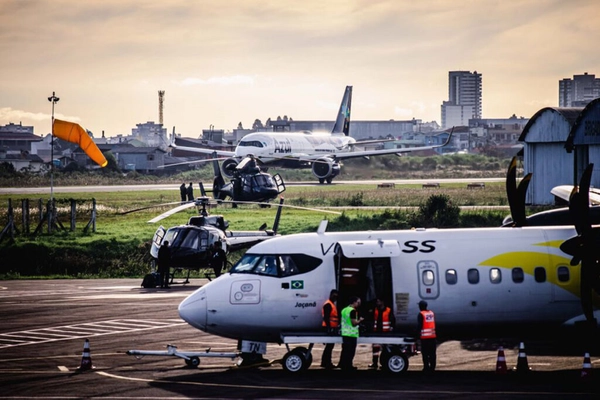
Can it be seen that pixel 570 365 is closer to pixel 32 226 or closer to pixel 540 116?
pixel 540 116

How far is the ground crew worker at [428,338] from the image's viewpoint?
890 inches

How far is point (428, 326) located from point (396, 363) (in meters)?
1.18

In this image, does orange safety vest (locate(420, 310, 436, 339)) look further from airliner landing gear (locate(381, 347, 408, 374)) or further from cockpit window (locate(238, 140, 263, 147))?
cockpit window (locate(238, 140, 263, 147))

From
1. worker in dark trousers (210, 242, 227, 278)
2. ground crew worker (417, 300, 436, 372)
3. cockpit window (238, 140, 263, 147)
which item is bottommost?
ground crew worker (417, 300, 436, 372)

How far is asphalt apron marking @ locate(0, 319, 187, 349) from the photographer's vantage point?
28781mm

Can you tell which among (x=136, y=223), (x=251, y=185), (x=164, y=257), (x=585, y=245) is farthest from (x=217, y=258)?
(x=136, y=223)

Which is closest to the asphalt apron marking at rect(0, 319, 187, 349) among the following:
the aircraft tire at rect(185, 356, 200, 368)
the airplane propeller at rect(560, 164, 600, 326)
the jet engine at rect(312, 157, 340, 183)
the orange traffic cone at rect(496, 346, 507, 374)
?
the aircraft tire at rect(185, 356, 200, 368)

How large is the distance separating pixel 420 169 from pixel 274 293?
4615 inches

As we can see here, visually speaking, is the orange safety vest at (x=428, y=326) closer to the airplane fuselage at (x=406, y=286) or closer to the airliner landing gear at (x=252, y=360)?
the airplane fuselage at (x=406, y=286)

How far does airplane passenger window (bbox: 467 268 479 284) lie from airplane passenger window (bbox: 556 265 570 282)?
2.09 meters

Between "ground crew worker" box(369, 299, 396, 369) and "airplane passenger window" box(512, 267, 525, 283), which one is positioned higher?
"airplane passenger window" box(512, 267, 525, 283)

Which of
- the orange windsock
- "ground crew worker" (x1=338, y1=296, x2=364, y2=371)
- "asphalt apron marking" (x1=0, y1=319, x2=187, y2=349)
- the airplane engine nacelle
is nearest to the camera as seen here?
"ground crew worker" (x1=338, y1=296, x2=364, y2=371)

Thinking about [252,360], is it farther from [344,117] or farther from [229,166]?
[344,117]

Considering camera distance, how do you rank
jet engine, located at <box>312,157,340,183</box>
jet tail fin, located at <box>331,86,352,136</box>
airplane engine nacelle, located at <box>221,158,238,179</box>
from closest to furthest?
1. airplane engine nacelle, located at <box>221,158,238,179</box>
2. jet engine, located at <box>312,157,340,183</box>
3. jet tail fin, located at <box>331,86,352,136</box>
